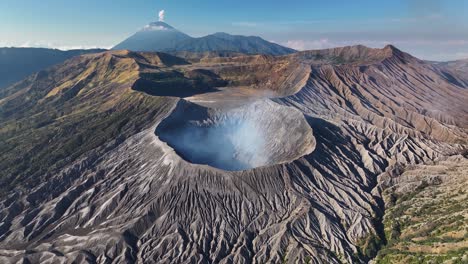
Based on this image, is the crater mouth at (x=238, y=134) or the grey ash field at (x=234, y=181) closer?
the grey ash field at (x=234, y=181)

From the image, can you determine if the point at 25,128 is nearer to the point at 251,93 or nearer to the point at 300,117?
the point at 251,93

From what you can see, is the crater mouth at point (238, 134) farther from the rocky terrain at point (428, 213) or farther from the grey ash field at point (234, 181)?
the rocky terrain at point (428, 213)

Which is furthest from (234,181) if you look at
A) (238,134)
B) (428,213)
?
(428,213)

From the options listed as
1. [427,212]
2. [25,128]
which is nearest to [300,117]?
[427,212]

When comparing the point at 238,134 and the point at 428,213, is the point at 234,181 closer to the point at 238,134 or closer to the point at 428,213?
the point at 238,134

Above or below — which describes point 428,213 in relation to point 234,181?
below

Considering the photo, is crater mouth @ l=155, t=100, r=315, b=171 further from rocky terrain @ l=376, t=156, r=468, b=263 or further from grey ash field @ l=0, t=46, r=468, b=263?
rocky terrain @ l=376, t=156, r=468, b=263

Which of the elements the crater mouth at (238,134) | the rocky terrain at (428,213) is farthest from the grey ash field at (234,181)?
the crater mouth at (238,134)

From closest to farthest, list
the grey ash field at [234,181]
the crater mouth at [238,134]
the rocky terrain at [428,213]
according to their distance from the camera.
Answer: the rocky terrain at [428,213]
the grey ash field at [234,181]
the crater mouth at [238,134]
